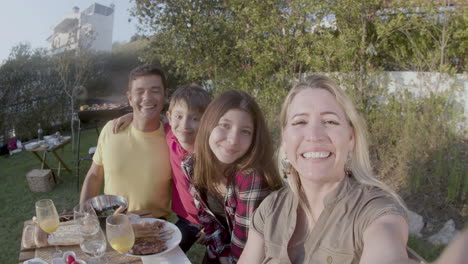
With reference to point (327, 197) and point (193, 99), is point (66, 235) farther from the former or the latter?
point (327, 197)

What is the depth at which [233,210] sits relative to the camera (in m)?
2.16

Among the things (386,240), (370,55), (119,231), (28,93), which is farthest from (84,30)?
(386,240)

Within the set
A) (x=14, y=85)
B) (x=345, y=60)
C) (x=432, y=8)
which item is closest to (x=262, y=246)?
(x=345, y=60)

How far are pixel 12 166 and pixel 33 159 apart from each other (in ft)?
1.69

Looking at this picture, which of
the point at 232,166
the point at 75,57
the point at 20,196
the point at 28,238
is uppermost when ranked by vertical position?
the point at 75,57

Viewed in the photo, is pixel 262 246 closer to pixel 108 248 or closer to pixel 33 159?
pixel 108 248

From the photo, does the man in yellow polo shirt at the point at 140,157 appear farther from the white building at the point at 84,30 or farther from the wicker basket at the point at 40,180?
the white building at the point at 84,30

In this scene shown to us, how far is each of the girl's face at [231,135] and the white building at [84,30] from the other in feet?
32.2

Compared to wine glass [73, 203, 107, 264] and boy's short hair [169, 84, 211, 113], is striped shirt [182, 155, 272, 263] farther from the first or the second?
wine glass [73, 203, 107, 264]

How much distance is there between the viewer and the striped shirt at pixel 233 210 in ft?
6.73

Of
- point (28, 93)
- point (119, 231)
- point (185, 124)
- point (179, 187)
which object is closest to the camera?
point (119, 231)

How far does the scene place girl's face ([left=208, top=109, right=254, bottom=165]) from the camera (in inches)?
83.0

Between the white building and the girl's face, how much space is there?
9.81m

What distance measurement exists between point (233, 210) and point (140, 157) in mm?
971
